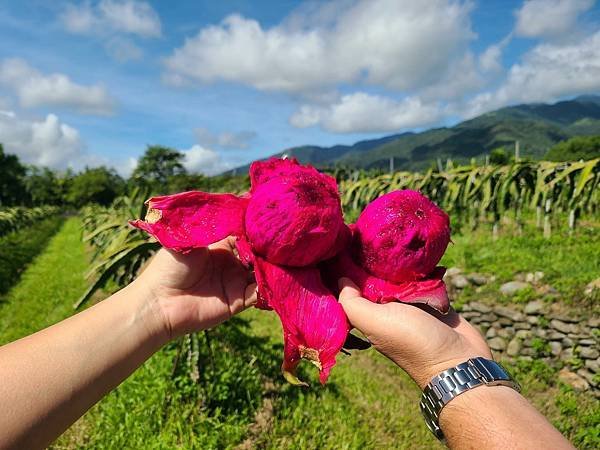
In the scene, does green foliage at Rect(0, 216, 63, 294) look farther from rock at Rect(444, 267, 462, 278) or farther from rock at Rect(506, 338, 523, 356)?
rock at Rect(506, 338, 523, 356)

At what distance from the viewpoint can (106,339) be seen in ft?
4.34

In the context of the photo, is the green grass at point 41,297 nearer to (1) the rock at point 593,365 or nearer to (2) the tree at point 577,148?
(1) the rock at point 593,365

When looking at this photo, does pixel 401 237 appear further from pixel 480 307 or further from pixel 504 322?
pixel 480 307

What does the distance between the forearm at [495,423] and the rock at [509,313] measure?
13.8 feet

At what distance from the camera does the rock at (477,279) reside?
5801 mm

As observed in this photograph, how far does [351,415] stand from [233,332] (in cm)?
165

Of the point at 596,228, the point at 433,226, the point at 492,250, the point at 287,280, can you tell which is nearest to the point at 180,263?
the point at 287,280

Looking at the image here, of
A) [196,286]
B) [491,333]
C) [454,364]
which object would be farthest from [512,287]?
[196,286]

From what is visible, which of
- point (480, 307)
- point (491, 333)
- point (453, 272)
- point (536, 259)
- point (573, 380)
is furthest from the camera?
point (453, 272)

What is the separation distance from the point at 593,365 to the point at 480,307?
132 cm

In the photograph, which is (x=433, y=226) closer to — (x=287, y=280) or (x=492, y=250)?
(x=287, y=280)

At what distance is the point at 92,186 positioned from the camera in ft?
173

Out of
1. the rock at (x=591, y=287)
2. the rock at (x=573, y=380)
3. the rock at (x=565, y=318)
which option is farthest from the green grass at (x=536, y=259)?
the rock at (x=573, y=380)

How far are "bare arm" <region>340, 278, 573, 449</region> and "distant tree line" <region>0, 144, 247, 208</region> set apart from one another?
3846 centimetres
